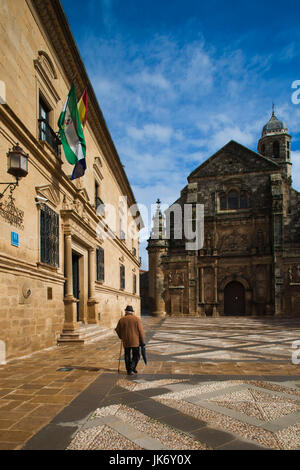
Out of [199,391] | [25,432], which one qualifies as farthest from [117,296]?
[25,432]

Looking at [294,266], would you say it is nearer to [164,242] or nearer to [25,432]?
[164,242]

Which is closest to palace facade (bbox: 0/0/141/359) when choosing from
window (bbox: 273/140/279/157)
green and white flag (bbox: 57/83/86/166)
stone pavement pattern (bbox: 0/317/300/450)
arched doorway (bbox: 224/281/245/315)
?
green and white flag (bbox: 57/83/86/166)

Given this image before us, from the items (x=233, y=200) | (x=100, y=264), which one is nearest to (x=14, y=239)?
(x=100, y=264)

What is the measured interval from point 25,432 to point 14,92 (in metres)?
6.76

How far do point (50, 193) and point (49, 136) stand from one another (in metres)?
1.66

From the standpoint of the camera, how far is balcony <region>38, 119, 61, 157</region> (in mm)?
9094

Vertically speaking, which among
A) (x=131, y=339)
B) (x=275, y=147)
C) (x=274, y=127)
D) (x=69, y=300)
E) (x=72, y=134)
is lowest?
(x=131, y=339)

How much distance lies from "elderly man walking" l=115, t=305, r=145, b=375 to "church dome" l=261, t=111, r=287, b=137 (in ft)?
133

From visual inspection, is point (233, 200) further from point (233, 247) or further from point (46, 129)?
point (46, 129)

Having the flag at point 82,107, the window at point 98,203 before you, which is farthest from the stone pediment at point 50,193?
the window at point 98,203

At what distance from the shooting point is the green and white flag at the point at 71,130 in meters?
9.42

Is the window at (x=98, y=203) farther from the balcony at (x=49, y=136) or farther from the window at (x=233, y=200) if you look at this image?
the window at (x=233, y=200)

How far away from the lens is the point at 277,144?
41.1 meters

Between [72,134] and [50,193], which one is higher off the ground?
[72,134]
